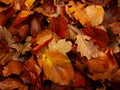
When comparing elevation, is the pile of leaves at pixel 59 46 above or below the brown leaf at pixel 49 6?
below

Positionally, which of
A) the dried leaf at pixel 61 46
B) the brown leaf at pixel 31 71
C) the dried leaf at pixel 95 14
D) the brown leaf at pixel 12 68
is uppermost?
the dried leaf at pixel 95 14

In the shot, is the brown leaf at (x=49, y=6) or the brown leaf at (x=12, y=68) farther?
the brown leaf at (x=49, y=6)

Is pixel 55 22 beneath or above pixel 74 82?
above

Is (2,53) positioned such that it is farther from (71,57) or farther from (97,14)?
(97,14)

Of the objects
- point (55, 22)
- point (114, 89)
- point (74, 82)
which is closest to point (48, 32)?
point (55, 22)

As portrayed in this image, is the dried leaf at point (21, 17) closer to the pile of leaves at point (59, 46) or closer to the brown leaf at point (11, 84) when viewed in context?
the pile of leaves at point (59, 46)

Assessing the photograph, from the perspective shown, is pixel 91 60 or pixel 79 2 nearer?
pixel 91 60

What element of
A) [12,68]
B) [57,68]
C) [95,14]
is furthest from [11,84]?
[95,14]

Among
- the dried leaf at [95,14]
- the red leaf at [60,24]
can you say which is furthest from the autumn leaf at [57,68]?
the dried leaf at [95,14]
